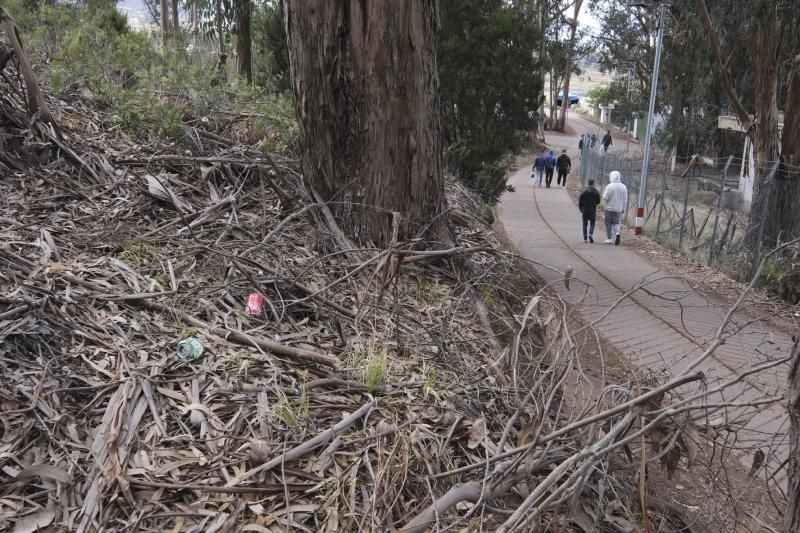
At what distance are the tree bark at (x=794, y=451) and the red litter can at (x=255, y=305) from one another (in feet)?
8.90

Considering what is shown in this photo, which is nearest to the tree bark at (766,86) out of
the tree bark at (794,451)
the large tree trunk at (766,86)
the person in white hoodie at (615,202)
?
the large tree trunk at (766,86)

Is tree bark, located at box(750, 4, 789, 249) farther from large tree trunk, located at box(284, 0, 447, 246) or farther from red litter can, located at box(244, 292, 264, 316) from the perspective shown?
red litter can, located at box(244, 292, 264, 316)

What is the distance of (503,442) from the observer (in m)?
3.23

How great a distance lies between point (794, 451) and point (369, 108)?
387 cm

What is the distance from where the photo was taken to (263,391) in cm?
343

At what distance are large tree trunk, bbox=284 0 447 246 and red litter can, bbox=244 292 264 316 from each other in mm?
1553

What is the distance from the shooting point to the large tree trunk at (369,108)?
17.5 ft

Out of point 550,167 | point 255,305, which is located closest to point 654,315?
point 255,305

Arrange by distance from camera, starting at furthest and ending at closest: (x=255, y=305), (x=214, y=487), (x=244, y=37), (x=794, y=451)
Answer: (x=244, y=37) < (x=255, y=305) < (x=214, y=487) < (x=794, y=451)

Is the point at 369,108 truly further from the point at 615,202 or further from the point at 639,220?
the point at 639,220

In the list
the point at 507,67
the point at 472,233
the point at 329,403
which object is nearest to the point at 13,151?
the point at 329,403

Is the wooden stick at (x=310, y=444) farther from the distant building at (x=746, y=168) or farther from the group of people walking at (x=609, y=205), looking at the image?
the distant building at (x=746, y=168)

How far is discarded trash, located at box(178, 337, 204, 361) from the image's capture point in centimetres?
354

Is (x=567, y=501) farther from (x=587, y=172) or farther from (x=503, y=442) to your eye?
(x=587, y=172)
